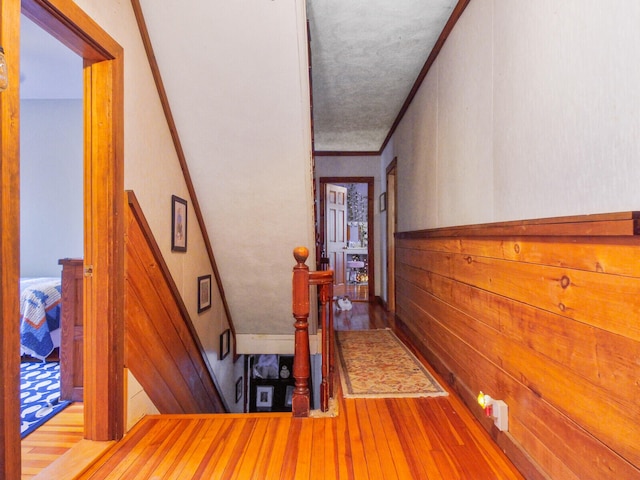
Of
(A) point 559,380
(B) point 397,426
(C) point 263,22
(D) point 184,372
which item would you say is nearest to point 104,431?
(D) point 184,372

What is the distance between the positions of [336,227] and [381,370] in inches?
181

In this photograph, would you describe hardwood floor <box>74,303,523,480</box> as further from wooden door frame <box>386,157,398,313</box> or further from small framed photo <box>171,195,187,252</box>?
wooden door frame <box>386,157,398,313</box>

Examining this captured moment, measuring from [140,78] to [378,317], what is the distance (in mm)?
4096

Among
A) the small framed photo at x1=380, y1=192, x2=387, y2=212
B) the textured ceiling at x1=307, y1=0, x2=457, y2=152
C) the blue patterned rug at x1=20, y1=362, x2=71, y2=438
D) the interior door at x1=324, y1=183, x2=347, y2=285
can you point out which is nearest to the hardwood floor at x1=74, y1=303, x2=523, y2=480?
the blue patterned rug at x1=20, y1=362, x2=71, y2=438

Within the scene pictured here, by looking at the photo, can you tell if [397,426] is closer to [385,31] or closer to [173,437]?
[173,437]

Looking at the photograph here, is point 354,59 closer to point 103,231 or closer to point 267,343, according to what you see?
point 103,231

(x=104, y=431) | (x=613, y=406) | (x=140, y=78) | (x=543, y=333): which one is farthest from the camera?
(x=140, y=78)

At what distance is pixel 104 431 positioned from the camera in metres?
1.89

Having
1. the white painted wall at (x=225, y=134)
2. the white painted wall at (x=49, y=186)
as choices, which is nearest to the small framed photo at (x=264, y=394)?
the white painted wall at (x=225, y=134)

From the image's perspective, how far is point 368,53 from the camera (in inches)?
126

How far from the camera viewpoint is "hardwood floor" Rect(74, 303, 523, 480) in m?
1.67

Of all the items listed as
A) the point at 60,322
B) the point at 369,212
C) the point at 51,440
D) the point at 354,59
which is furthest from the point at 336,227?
the point at 51,440

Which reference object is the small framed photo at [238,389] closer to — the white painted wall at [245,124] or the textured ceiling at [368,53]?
the white painted wall at [245,124]

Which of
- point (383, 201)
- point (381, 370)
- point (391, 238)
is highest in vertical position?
point (383, 201)
